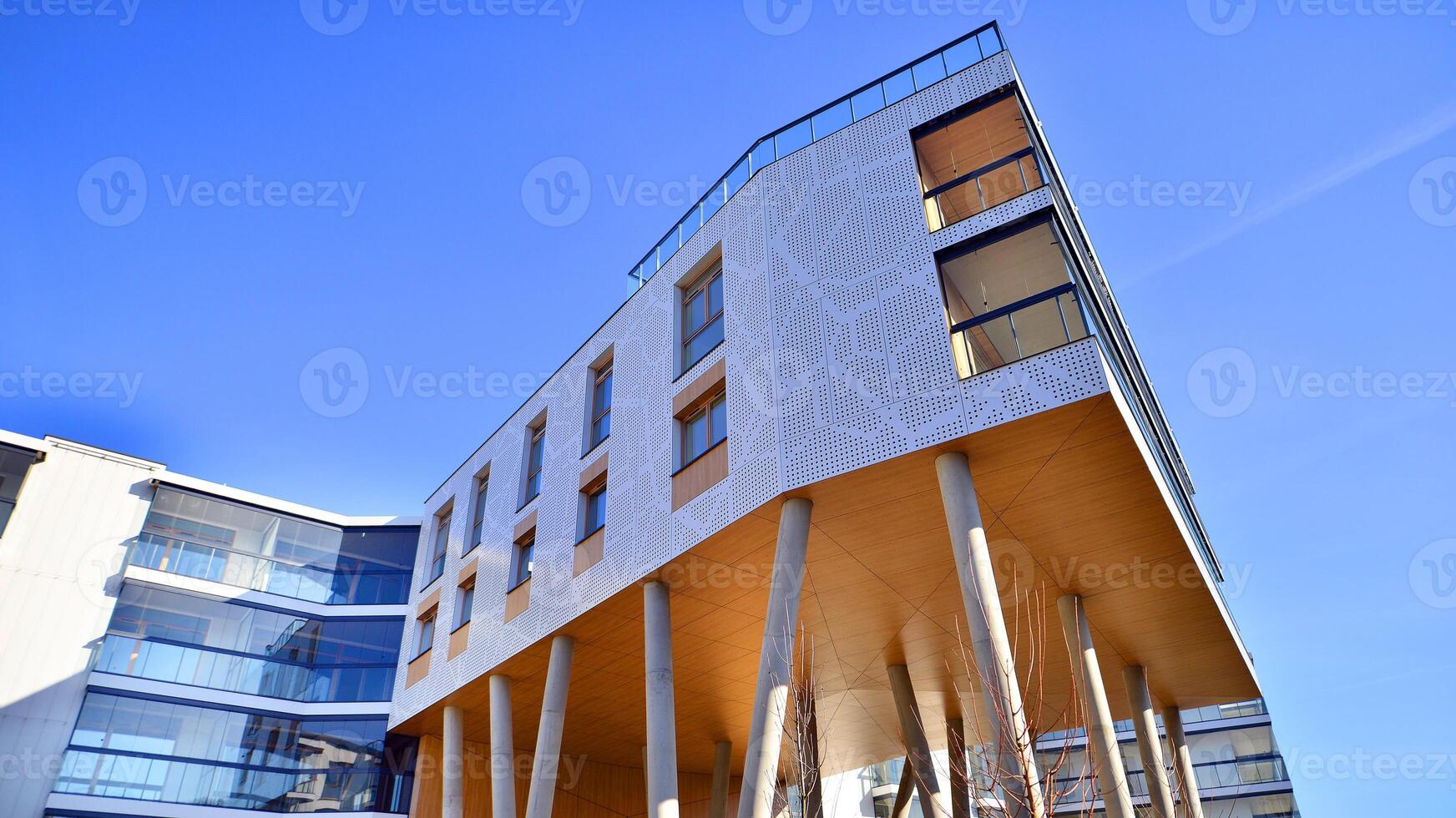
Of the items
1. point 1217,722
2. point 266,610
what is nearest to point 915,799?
point 1217,722

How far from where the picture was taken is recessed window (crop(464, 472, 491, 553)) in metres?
26.7

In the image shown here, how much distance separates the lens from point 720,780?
29688mm

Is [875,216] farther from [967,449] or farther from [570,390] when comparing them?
[570,390]

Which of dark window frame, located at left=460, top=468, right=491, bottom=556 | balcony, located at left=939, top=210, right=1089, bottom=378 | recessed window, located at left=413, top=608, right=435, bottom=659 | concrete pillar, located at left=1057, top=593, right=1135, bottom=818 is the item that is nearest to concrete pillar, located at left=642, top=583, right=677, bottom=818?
concrete pillar, located at left=1057, top=593, right=1135, bottom=818

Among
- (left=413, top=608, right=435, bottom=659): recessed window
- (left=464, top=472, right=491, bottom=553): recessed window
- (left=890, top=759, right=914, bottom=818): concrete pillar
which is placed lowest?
(left=890, top=759, right=914, bottom=818): concrete pillar

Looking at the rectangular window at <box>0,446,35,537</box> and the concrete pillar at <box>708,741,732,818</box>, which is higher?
the rectangular window at <box>0,446,35,537</box>

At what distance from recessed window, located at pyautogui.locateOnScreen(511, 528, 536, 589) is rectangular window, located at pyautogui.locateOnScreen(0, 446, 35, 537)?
46.6 feet

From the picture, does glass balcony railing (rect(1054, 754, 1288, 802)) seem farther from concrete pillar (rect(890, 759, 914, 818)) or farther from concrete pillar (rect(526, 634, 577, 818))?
concrete pillar (rect(526, 634, 577, 818))

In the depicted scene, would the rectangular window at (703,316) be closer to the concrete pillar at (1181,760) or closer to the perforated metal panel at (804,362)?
the perforated metal panel at (804,362)

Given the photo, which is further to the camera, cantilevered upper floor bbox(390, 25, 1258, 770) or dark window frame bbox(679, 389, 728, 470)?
dark window frame bbox(679, 389, 728, 470)

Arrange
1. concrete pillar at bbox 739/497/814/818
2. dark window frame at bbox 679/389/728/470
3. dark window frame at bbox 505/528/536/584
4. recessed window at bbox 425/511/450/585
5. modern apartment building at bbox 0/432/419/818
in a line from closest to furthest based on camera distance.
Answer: concrete pillar at bbox 739/497/814/818 < dark window frame at bbox 679/389/728/470 < dark window frame at bbox 505/528/536/584 < modern apartment building at bbox 0/432/419/818 < recessed window at bbox 425/511/450/585

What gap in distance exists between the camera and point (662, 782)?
16.4 m

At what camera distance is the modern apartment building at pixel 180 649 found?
77.4 feet

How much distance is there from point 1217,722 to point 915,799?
49.8 feet
